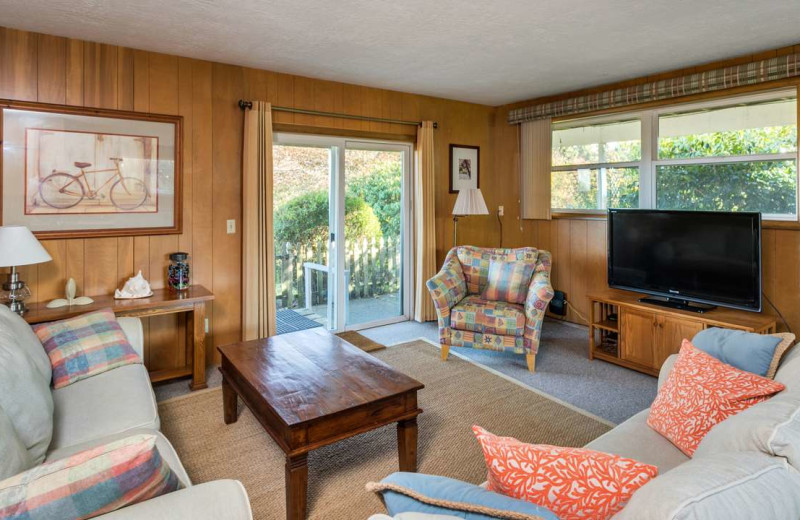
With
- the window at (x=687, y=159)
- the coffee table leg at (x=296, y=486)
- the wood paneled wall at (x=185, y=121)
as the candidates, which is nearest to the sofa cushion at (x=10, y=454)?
the coffee table leg at (x=296, y=486)

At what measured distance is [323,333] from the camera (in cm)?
310

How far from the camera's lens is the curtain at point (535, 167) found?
5070 millimetres

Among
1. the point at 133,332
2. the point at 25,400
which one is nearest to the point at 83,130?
the point at 133,332

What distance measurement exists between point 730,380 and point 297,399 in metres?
1.68

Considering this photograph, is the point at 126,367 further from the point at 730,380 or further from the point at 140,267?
the point at 730,380

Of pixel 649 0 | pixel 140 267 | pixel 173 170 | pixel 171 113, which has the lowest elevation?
pixel 140 267

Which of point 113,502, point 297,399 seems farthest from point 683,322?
point 113,502

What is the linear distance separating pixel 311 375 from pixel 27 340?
1.28 m

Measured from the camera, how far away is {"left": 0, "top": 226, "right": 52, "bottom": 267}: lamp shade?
8.57 feet

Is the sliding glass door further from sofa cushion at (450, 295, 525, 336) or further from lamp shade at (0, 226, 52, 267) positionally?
lamp shade at (0, 226, 52, 267)

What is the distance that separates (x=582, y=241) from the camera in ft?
16.0

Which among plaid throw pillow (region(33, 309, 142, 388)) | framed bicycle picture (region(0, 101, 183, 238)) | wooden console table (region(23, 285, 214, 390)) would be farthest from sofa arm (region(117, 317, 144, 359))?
framed bicycle picture (region(0, 101, 183, 238))

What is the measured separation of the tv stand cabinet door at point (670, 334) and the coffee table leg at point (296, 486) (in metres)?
2.80

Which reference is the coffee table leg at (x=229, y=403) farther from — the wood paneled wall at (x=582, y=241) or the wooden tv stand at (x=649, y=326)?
the wood paneled wall at (x=582, y=241)
